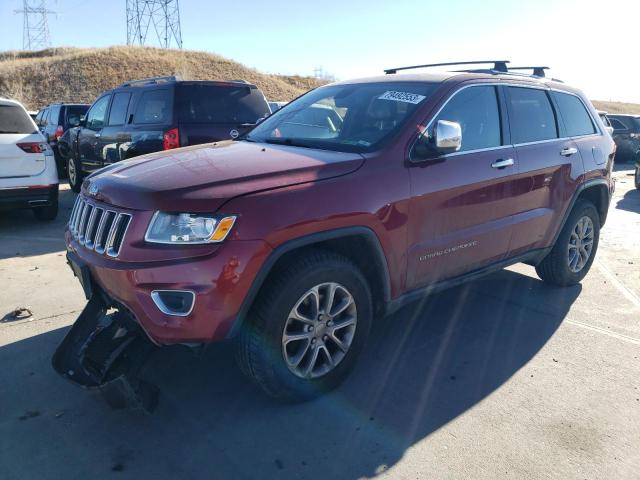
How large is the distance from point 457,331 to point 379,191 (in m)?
1.60

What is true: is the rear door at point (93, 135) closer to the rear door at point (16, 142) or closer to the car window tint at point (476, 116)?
the rear door at point (16, 142)

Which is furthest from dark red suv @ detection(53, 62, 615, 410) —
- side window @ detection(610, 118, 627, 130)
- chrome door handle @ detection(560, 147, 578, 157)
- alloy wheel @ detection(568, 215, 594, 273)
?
side window @ detection(610, 118, 627, 130)

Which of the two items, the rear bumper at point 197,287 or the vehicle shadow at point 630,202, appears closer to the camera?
the rear bumper at point 197,287

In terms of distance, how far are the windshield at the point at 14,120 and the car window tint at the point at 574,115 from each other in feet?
21.4

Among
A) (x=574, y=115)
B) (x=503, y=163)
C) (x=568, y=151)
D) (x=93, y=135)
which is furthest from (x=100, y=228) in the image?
(x=93, y=135)

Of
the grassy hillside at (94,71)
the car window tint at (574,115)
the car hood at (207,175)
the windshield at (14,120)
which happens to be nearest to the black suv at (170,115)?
the windshield at (14,120)

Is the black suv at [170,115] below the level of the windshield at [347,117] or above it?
below

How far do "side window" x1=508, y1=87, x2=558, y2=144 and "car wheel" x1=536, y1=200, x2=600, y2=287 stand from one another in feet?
2.85

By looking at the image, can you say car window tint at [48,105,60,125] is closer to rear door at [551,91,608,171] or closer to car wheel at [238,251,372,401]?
rear door at [551,91,608,171]

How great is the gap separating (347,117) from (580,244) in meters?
2.79

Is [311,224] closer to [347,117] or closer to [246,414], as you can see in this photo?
[246,414]

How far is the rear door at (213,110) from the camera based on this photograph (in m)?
7.27

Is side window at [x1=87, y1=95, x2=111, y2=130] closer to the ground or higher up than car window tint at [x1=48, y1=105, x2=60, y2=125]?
higher up

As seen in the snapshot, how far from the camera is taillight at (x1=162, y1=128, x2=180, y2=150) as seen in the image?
708cm
